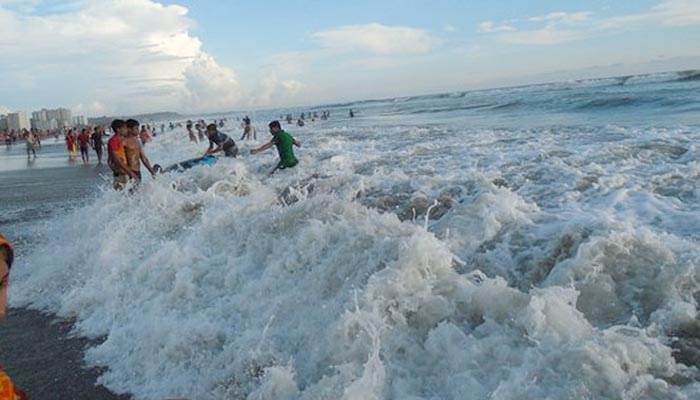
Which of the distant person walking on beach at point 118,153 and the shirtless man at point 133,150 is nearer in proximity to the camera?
the distant person walking on beach at point 118,153

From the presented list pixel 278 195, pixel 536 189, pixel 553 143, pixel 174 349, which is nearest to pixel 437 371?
pixel 174 349

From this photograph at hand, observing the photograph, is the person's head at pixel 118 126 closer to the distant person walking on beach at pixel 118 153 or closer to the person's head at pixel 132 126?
the distant person walking on beach at pixel 118 153

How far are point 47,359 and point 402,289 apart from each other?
10.9ft

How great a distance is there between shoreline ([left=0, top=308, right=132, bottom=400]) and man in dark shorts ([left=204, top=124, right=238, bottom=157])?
9.38 metres

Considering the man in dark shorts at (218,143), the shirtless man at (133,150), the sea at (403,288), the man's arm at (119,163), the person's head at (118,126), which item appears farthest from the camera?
the man in dark shorts at (218,143)

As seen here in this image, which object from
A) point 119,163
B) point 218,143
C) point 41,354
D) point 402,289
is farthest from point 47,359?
point 218,143

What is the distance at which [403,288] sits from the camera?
15.4 ft

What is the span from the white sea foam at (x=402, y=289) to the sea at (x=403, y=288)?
0.02 m

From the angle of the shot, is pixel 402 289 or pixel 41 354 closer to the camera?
pixel 402 289

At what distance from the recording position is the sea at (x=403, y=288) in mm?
3768

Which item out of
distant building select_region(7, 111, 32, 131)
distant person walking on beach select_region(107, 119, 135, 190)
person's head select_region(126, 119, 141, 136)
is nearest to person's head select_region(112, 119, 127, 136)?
distant person walking on beach select_region(107, 119, 135, 190)

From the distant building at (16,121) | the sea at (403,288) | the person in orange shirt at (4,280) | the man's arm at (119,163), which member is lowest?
the sea at (403,288)

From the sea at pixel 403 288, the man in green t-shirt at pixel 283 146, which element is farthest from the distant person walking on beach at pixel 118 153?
the man in green t-shirt at pixel 283 146

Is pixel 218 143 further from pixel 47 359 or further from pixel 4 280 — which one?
pixel 4 280
